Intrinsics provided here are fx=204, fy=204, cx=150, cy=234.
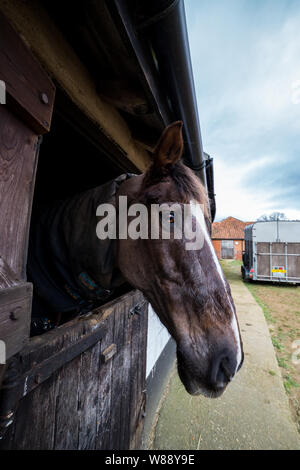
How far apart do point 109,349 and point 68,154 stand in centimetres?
204

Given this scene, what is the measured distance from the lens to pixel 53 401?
3.06 feet

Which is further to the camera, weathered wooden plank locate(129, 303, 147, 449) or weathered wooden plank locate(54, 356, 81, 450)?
weathered wooden plank locate(129, 303, 147, 449)

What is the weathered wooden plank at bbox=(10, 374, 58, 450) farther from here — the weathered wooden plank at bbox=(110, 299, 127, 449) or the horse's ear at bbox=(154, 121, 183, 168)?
the horse's ear at bbox=(154, 121, 183, 168)

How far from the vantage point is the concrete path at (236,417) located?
2.16m

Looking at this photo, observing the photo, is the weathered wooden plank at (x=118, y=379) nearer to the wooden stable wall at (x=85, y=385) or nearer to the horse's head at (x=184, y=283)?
the wooden stable wall at (x=85, y=385)

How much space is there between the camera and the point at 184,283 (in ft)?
3.42

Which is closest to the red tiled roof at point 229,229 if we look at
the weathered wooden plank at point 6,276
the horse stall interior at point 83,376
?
the horse stall interior at point 83,376

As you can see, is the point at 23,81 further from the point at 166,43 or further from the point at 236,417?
the point at 236,417

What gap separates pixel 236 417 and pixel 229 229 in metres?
26.6

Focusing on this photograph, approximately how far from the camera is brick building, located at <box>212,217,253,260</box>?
24297 mm

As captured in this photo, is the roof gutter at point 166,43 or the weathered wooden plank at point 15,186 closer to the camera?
the weathered wooden plank at point 15,186

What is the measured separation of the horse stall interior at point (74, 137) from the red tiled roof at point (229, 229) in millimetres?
25272

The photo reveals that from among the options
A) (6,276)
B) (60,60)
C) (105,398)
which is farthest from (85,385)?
(60,60)

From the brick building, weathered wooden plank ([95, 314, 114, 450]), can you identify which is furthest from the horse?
the brick building
